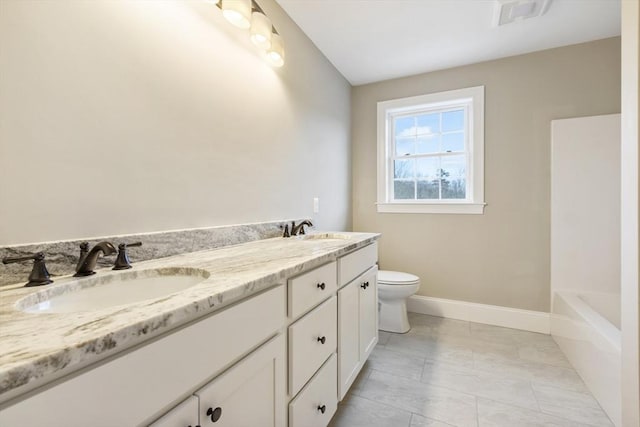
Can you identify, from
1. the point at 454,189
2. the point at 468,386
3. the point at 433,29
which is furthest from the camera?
the point at 454,189

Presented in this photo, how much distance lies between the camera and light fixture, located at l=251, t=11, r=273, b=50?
146 cm

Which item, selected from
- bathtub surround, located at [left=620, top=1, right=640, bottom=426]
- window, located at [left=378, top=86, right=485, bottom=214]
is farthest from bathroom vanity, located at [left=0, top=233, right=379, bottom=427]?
window, located at [left=378, top=86, right=485, bottom=214]

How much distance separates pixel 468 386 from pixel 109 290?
6.23 feet

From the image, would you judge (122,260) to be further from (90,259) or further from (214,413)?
(214,413)

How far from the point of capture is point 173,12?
A: 1.20 metres

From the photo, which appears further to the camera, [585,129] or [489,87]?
[489,87]

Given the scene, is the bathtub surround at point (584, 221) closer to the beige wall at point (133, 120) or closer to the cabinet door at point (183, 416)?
the beige wall at point (133, 120)

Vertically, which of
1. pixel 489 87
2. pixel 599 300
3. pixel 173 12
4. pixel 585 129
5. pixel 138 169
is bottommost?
pixel 599 300

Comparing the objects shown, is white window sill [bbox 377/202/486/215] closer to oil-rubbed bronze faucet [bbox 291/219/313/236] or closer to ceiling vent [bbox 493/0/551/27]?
oil-rubbed bronze faucet [bbox 291/219/313/236]

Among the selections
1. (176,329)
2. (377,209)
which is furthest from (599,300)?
(176,329)

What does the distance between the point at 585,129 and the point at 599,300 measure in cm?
133

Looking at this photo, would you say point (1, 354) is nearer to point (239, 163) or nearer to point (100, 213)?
point (100, 213)

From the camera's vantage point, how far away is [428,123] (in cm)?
288

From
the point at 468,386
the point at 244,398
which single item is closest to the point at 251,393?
the point at 244,398
